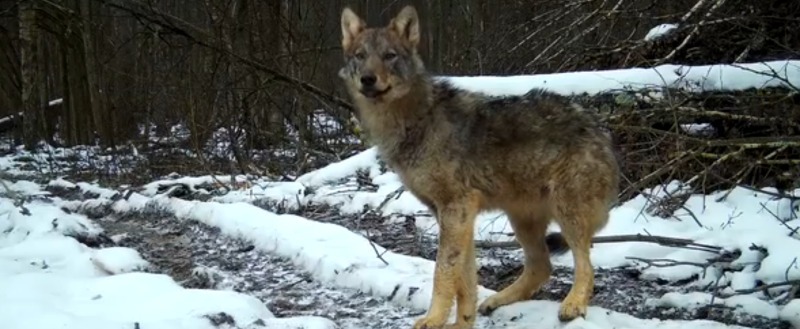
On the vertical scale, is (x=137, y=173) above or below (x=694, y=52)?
below

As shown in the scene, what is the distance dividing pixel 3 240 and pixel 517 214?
6.08m

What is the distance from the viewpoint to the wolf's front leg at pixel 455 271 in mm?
5027

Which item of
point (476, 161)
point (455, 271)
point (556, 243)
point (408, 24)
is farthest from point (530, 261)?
point (408, 24)

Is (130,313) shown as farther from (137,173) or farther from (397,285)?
(137,173)

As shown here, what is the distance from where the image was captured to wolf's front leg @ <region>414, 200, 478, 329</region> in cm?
503

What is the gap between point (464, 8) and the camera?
23.8 metres

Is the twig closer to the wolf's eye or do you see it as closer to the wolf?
the wolf

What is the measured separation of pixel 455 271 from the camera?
16.6ft

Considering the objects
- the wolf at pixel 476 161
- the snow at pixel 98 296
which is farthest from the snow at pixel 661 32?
the snow at pixel 98 296

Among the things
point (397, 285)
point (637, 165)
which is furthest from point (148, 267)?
point (637, 165)

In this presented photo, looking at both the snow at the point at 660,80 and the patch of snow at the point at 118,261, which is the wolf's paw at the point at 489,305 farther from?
the patch of snow at the point at 118,261

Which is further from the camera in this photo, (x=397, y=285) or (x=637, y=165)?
(x=637, y=165)

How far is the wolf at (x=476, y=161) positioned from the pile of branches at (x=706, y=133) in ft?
6.18

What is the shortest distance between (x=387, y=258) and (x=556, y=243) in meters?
1.76
